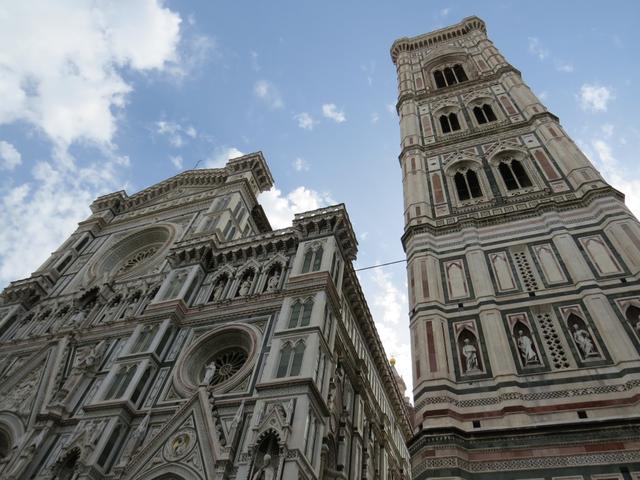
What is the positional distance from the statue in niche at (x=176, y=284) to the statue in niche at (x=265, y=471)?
9788mm

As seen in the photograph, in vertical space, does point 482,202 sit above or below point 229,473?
above

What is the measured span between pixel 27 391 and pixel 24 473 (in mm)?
4591

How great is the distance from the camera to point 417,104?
88.8 feet

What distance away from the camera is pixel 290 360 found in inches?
552

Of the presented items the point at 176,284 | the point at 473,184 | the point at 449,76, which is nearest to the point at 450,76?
the point at 449,76

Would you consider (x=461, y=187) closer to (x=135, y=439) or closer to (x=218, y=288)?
(x=218, y=288)

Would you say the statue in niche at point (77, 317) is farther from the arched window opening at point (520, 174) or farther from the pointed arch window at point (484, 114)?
the pointed arch window at point (484, 114)

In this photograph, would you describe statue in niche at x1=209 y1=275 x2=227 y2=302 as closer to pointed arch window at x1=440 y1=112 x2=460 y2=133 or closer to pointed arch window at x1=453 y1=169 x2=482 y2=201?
pointed arch window at x1=453 y1=169 x2=482 y2=201

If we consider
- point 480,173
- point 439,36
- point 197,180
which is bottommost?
point 480,173

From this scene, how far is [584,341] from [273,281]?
1107 centimetres

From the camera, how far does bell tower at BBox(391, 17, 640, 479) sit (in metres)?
9.67

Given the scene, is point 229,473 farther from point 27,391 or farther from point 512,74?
point 512,74

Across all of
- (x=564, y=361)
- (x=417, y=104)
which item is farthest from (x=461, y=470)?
(x=417, y=104)

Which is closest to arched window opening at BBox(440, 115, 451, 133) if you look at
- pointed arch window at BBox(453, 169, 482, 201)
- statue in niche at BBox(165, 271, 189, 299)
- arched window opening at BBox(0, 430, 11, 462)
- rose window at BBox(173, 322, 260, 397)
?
pointed arch window at BBox(453, 169, 482, 201)
